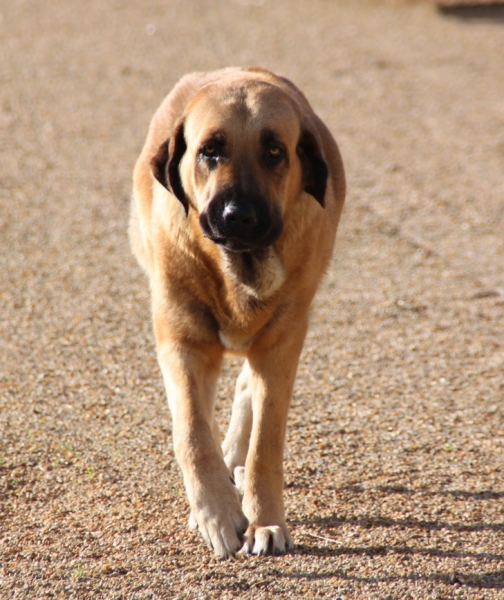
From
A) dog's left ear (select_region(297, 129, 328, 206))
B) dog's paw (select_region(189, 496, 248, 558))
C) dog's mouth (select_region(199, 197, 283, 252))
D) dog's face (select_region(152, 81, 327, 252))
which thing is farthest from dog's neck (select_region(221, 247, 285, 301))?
dog's paw (select_region(189, 496, 248, 558))

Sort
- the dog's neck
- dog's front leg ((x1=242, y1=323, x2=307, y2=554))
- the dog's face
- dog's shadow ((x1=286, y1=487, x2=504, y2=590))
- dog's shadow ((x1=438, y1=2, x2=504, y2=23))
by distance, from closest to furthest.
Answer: dog's shadow ((x1=286, y1=487, x2=504, y2=590)) → the dog's face → dog's front leg ((x1=242, y1=323, x2=307, y2=554)) → the dog's neck → dog's shadow ((x1=438, y1=2, x2=504, y2=23))

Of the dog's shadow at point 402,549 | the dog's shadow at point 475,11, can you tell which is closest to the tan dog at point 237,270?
the dog's shadow at point 402,549

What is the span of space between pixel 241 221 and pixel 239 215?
0.03m

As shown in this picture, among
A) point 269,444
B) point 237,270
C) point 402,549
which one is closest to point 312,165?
point 237,270

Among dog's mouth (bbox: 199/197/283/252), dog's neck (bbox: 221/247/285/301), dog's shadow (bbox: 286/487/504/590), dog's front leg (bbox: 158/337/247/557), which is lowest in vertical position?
dog's shadow (bbox: 286/487/504/590)

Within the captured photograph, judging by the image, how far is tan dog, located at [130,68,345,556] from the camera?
3885 millimetres

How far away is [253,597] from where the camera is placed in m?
3.56

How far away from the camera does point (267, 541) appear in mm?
3902

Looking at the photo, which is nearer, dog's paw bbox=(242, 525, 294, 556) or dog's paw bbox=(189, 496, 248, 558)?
dog's paw bbox=(189, 496, 248, 558)

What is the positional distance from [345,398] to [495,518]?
1433mm

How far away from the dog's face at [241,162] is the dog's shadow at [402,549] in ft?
4.20

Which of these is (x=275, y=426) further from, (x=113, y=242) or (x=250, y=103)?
(x=113, y=242)

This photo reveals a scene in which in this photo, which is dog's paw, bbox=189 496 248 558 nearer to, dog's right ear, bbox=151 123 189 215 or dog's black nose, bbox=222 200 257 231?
dog's black nose, bbox=222 200 257 231

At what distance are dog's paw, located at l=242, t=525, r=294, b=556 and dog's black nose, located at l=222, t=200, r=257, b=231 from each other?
49.1 inches
